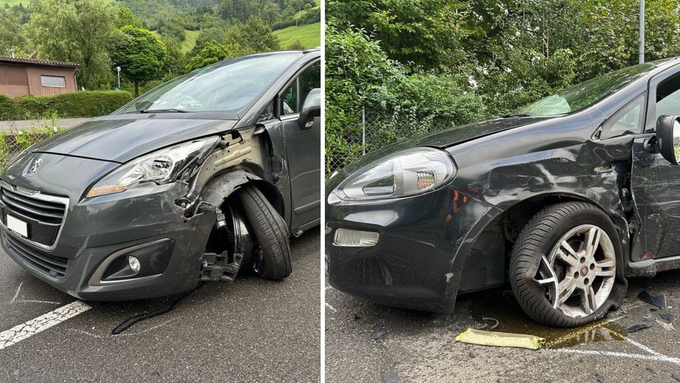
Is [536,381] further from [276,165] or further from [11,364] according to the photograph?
[11,364]

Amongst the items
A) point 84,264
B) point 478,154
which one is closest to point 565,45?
point 478,154

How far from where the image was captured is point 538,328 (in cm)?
240

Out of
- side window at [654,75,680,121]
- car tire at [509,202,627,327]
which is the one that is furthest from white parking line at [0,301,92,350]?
side window at [654,75,680,121]

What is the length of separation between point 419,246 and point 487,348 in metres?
0.60

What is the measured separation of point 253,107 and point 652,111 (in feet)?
7.08

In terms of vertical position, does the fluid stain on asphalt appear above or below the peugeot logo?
below

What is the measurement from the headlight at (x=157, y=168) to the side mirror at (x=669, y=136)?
2.22 meters

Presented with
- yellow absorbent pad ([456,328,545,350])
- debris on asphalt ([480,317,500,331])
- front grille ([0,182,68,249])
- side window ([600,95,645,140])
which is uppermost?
side window ([600,95,645,140])

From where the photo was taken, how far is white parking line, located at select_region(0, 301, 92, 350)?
2275 millimetres

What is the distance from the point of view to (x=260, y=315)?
2387mm

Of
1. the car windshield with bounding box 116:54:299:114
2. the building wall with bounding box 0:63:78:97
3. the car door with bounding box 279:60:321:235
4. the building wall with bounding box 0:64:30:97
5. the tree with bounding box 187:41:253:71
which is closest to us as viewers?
the tree with bounding box 187:41:253:71

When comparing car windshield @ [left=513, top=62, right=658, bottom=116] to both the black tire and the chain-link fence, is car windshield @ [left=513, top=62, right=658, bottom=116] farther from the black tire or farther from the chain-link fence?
the chain-link fence

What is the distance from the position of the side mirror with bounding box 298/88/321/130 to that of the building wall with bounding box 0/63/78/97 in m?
22.3

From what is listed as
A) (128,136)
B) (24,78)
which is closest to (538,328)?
(128,136)
